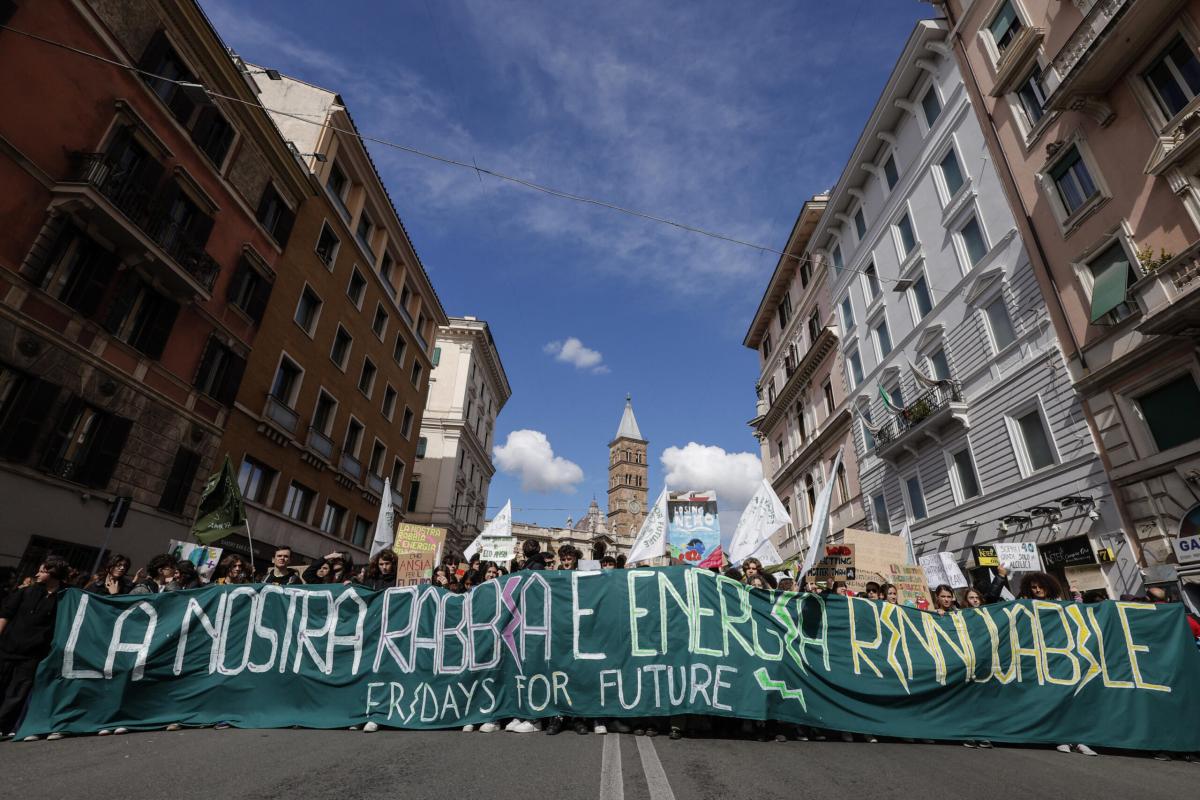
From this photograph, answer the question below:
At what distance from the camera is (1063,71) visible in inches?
578

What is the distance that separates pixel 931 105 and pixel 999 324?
967 cm

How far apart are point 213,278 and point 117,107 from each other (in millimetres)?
4281

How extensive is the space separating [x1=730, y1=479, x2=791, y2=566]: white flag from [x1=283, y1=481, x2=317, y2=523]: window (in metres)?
15.3

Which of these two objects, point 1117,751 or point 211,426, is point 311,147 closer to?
point 211,426

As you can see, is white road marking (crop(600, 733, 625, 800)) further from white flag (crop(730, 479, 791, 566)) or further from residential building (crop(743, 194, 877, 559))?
residential building (crop(743, 194, 877, 559))

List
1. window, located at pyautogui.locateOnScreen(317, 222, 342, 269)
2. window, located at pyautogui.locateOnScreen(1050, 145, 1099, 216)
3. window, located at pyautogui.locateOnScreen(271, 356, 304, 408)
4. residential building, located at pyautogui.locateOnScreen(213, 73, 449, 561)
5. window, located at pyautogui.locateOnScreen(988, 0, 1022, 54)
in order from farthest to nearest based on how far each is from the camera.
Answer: window, located at pyautogui.locateOnScreen(317, 222, 342, 269), window, located at pyautogui.locateOnScreen(271, 356, 304, 408), residential building, located at pyautogui.locateOnScreen(213, 73, 449, 561), window, located at pyautogui.locateOnScreen(988, 0, 1022, 54), window, located at pyautogui.locateOnScreen(1050, 145, 1099, 216)

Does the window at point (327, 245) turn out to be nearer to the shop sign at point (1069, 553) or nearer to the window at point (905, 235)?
the window at point (905, 235)

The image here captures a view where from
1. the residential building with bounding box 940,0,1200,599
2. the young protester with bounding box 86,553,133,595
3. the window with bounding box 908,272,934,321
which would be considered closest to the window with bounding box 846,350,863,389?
the window with bounding box 908,272,934,321

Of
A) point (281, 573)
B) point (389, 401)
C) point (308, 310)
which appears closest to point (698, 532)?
point (281, 573)

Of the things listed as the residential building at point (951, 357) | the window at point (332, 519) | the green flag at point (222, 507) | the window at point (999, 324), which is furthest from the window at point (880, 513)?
the green flag at point (222, 507)

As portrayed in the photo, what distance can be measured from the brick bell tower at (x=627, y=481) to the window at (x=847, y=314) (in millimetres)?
84453

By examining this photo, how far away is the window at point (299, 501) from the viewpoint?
19.3 m

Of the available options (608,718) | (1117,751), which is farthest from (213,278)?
(1117,751)

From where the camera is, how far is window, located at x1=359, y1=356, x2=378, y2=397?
82.5 ft
